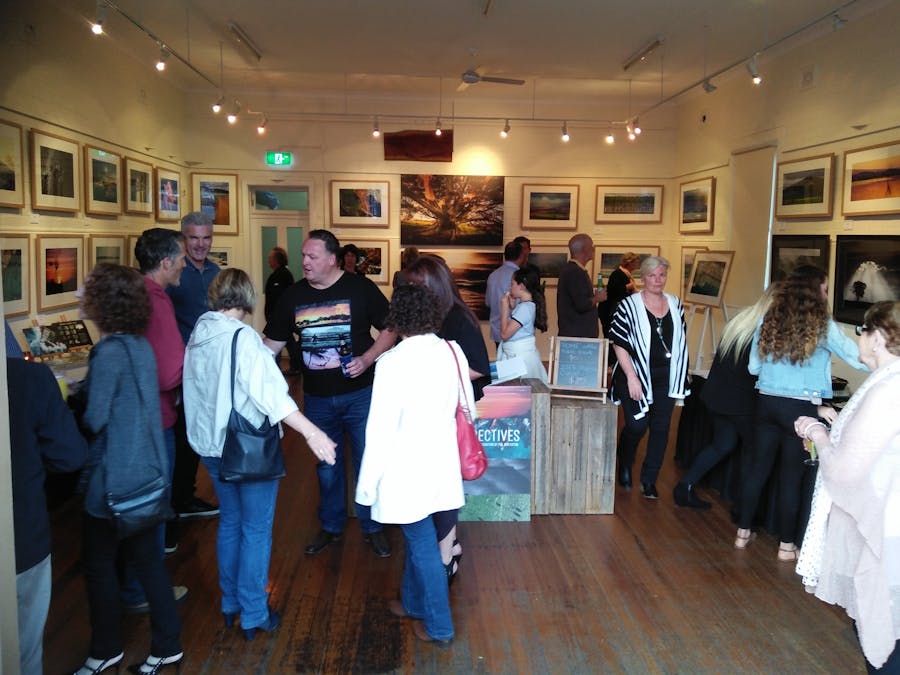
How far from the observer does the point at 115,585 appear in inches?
112

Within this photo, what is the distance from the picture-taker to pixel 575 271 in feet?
21.8

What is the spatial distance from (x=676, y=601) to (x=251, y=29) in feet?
20.6

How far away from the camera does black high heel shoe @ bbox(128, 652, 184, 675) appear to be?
9.59 ft

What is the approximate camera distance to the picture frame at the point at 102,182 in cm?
Answer: 649

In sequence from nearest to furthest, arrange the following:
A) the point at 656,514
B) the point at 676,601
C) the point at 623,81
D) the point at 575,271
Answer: the point at 676,601 < the point at 656,514 < the point at 575,271 < the point at 623,81

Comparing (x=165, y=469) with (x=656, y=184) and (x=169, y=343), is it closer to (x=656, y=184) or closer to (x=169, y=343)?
(x=169, y=343)

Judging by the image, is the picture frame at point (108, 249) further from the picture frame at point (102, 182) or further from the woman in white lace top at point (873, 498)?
the woman in white lace top at point (873, 498)

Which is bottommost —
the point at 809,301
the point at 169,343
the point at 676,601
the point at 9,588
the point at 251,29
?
the point at 676,601

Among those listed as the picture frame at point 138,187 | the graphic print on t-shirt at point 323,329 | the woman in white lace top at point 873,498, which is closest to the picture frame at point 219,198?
the picture frame at point 138,187

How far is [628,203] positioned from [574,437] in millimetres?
6674

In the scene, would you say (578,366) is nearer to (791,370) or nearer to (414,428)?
(791,370)

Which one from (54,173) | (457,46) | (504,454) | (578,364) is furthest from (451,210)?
(504,454)

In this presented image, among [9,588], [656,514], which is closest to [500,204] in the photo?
[656,514]

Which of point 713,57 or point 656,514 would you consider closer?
point 656,514
